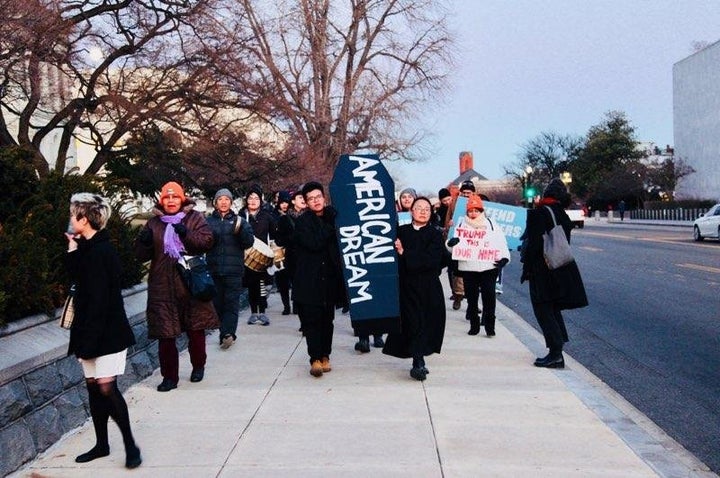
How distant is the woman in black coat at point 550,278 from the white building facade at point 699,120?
6766 centimetres

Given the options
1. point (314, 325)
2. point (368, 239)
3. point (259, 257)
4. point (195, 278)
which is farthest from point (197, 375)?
point (259, 257)

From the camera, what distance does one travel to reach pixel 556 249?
7797mm

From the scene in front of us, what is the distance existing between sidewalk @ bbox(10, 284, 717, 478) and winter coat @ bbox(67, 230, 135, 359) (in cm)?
78

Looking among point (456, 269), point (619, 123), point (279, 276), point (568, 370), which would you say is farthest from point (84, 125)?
point (619, 123)

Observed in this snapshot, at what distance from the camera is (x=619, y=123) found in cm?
9812

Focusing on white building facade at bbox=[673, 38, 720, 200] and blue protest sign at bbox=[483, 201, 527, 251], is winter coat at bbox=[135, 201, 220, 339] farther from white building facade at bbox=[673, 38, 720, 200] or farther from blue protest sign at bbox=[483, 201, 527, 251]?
white building facade at bbox=[673, 38, 720, 200]

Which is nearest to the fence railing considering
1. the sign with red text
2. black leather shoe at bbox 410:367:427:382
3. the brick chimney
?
the brick chimney

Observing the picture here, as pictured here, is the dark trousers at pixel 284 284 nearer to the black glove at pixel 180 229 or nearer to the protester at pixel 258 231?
the protester at pixel 258 231

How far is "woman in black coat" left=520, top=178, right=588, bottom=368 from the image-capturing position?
7.88 m

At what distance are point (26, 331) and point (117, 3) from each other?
9965mm

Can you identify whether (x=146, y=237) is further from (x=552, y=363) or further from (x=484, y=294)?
(x=484, y=294)

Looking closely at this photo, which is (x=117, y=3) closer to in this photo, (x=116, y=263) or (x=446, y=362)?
Answer: (x=446, y=362)

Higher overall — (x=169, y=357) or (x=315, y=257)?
(x=315, y=257)

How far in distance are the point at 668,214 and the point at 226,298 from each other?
63.5 meters
